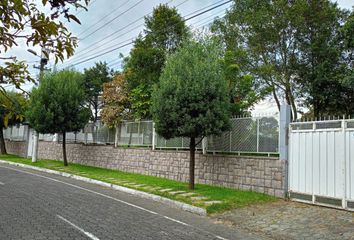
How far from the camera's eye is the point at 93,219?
31.1ft

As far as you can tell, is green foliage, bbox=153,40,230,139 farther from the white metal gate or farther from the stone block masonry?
the white metal gate

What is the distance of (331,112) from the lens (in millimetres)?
29375

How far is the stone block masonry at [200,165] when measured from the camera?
1336cm

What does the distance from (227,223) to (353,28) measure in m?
8.77

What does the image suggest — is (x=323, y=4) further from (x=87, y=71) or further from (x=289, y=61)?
(x=87, y=71)

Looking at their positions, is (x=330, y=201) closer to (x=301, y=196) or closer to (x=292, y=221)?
(x=301, y=196)

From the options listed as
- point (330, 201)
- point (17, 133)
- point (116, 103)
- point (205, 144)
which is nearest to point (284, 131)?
point (330, 201)

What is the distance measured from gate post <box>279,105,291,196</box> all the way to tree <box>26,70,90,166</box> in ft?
52.4

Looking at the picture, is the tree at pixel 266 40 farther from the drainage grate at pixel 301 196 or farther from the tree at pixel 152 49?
the drainage grate at pixel 301 196

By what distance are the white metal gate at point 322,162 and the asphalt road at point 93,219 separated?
3311 mm

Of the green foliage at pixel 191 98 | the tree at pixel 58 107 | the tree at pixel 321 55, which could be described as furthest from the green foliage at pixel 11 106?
the tree at pixel 321 55

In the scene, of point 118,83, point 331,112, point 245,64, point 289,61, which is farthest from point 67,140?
point 331,112

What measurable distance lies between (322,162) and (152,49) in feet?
59.4

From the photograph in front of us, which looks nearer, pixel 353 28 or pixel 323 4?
pixel 353 28
